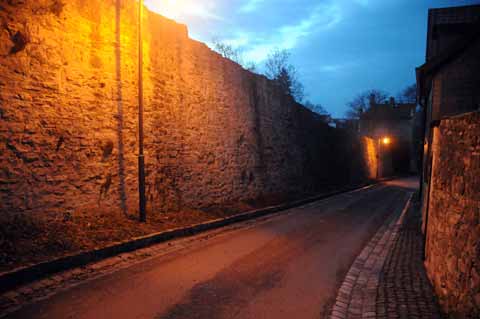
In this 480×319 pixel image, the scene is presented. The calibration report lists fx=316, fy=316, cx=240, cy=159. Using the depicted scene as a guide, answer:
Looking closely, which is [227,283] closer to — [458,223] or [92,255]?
[92,255]

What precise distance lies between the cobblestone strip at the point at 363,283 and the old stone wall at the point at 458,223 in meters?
0.92

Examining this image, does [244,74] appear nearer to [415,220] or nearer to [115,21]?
[115,21]

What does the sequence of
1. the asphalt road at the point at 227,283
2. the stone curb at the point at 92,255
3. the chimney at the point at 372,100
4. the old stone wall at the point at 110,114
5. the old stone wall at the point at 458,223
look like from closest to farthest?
1. the old stone wall at the point at 458,223
2. the asphalt road at the point at 227,283
3. the stone curb at the point at 92,255
4. the old stone wall at the point at 110,114
5. the chimney at the point at 372,100

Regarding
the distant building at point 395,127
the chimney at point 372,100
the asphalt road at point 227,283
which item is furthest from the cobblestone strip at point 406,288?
the chimney at point 372,100

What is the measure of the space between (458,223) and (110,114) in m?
8.07

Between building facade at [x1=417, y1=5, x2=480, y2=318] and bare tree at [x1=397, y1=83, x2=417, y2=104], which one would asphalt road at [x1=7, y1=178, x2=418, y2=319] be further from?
bare tree at [x1=397, y1=83, x2=417, y2=104]

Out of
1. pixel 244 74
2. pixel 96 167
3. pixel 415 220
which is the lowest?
pixel 415 220

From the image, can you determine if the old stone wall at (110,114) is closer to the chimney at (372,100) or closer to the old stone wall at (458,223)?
the old stone wall at (458,223)

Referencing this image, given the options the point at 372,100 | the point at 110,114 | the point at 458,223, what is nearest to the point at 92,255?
the point at 110,114

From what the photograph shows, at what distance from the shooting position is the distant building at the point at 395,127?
53191 mm

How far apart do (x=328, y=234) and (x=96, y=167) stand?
6667 millimetres

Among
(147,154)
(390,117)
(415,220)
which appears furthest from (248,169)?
(390,117)

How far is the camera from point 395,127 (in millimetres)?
57719

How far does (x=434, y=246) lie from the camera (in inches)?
205
